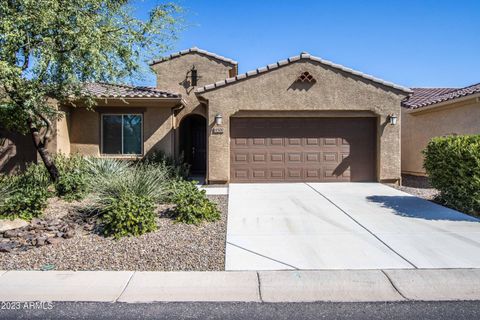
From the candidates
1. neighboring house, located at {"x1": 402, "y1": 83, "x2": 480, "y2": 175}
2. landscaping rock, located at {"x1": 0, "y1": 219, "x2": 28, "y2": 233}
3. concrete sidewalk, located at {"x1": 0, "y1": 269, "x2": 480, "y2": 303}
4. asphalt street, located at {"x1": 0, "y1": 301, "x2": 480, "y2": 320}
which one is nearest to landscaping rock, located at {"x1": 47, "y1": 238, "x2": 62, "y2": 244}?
concrete sidewalk, located at {"x1": 0, "y1": 269, "x2": 480, "y2": 303}

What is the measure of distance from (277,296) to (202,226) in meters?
3.08

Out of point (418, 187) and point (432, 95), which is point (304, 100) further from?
point (432, 95)

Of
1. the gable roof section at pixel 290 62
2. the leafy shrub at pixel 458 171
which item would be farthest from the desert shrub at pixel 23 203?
the leafy shrub at pixel 458 171

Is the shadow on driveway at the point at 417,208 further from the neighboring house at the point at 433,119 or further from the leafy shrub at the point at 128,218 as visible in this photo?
the leafy shrub at the point at 128,218

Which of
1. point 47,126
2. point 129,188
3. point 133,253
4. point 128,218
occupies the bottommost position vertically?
point 133,253

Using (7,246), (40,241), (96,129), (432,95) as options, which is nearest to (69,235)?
(40,241)

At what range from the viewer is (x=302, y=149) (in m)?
13.1

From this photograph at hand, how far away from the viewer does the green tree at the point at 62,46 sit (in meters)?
7.49

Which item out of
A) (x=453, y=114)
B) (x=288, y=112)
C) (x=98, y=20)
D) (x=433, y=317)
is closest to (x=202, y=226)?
(x=433, y=317)

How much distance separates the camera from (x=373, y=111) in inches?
503

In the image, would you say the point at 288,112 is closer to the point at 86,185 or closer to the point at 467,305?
the point at 86,185

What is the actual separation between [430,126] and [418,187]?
12.7 feet

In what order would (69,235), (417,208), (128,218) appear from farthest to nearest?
(417,208), (128,218), (69,235)

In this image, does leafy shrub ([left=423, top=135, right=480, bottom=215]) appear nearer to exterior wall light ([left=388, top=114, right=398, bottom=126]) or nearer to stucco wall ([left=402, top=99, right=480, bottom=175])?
exterior wall light ([left=388, top=114, right=398, bottom=126])
